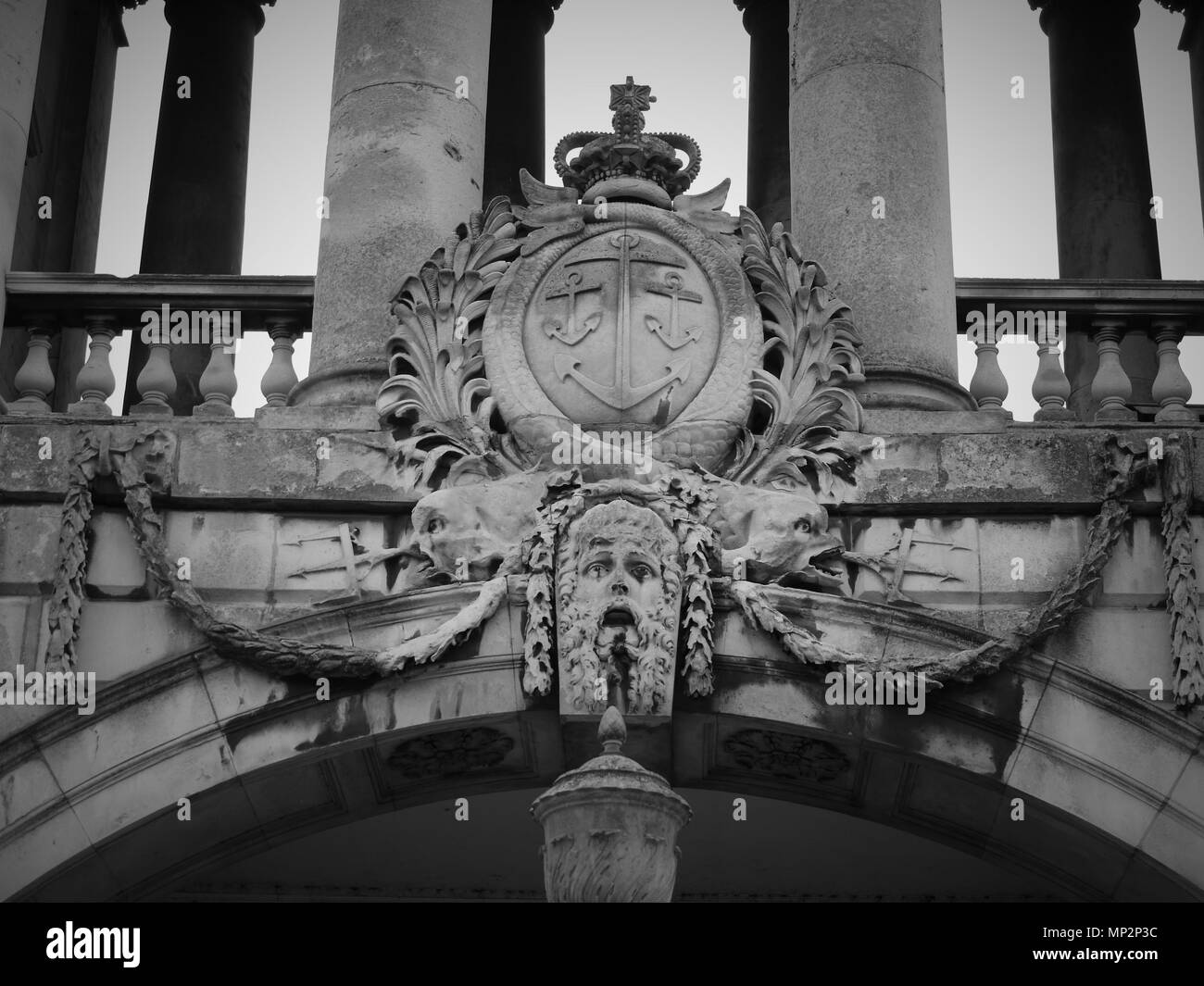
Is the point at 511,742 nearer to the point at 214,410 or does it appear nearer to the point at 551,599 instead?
the point at 551,599

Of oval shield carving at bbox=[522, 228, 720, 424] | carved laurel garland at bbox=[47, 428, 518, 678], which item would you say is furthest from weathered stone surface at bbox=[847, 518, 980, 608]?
carved laurel garland at bbox=[47, 428, 518, 678]

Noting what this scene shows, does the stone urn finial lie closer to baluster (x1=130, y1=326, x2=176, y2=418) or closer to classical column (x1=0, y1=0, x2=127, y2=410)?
baluster (x1=130, y1=326, x2=176, y2=418)

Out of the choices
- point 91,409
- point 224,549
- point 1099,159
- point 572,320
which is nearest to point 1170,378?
point 572,320

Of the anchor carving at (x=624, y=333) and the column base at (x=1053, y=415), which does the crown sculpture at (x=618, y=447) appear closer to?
the anchor carving at (x=624, y=333)

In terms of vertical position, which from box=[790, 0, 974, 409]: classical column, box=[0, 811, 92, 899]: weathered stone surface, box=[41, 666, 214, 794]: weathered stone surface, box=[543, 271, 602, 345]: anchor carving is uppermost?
box=[790, 0, 974, 409]: classical column

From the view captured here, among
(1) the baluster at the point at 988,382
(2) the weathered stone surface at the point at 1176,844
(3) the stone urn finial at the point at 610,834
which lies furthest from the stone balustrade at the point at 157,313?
(2) the weathered stone surface at the point at 1176,844

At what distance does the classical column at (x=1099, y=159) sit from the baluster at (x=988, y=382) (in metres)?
6.12

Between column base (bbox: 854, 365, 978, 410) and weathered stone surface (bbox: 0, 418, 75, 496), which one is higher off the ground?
column base (bbox: 854, 365, 978, 410)

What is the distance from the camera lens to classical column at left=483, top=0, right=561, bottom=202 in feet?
82.8

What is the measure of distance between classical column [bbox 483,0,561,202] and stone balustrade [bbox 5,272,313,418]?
7.02 m

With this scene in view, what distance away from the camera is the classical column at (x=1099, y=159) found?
24.1m

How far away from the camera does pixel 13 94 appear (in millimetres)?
18484
